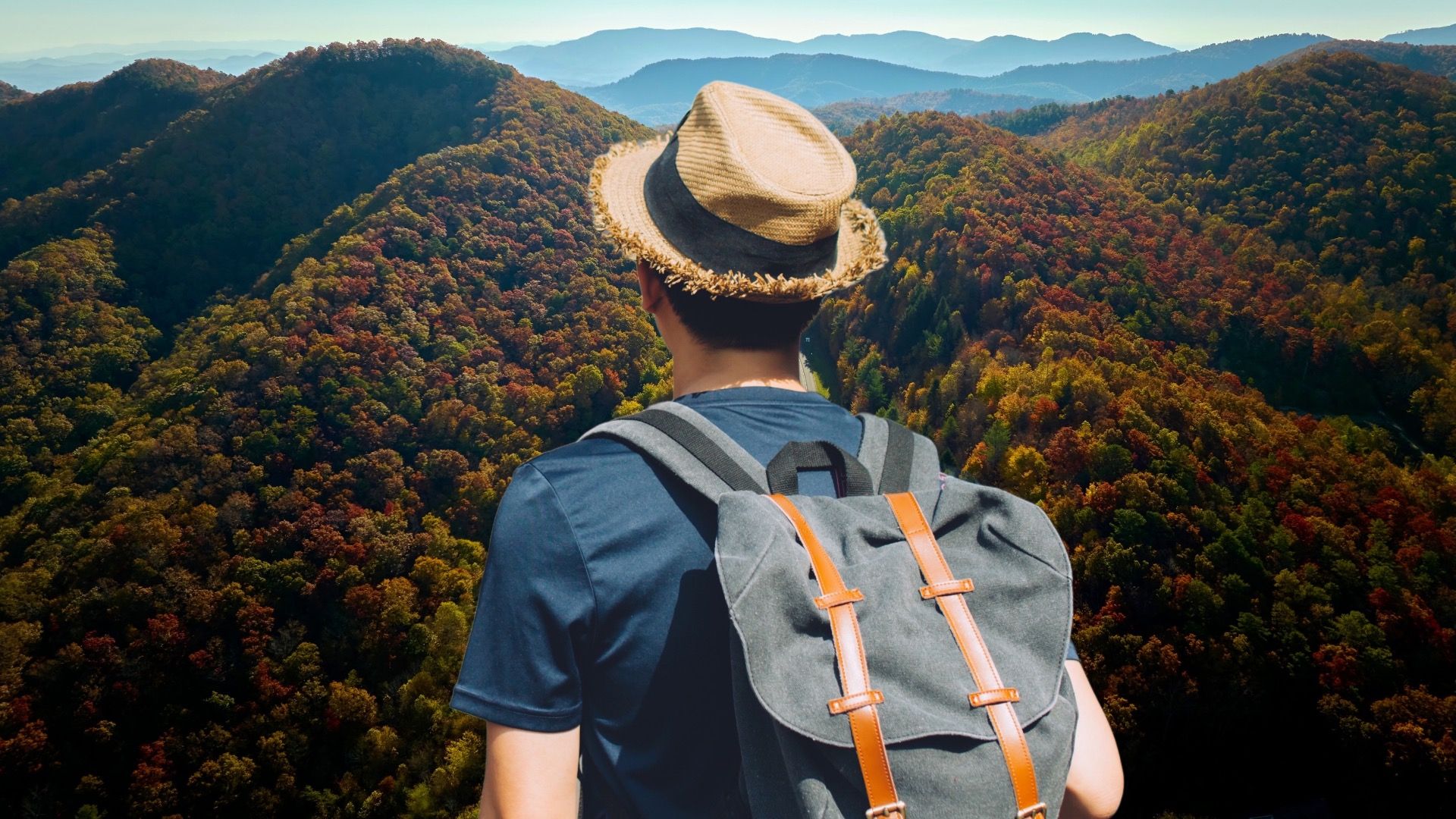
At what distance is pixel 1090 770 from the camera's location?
163 cm

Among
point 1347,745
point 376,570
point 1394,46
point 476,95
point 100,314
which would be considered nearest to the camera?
point 1347,745

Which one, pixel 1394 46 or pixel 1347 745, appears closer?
pixel 1347 745

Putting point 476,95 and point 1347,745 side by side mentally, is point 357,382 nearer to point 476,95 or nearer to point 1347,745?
Answer: point 1347,745

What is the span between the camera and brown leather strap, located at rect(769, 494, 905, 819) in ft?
4.26

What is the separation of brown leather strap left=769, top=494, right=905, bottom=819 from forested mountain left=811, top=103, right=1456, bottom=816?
28.0 m

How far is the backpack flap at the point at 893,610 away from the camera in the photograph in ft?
4.40

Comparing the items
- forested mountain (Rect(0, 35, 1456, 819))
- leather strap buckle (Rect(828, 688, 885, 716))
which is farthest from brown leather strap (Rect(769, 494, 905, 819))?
forested mountain (Rect(0, 35, 1456, 819))

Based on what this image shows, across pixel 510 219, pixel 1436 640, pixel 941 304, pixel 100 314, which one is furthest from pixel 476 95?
pixel 1436 640

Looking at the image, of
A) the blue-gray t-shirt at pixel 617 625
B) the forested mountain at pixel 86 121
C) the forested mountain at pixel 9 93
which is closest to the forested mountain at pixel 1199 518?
the blue-gray t-shirt at pixel 617 625

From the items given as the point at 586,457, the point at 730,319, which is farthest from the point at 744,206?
the point at 586,457

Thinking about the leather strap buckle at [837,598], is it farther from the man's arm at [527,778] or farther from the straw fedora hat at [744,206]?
the straw fedora hat at [744,206]

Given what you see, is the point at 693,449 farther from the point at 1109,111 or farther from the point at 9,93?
the point at 9,93

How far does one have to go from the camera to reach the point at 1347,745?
2391cm

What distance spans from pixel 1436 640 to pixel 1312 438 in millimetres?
13814
